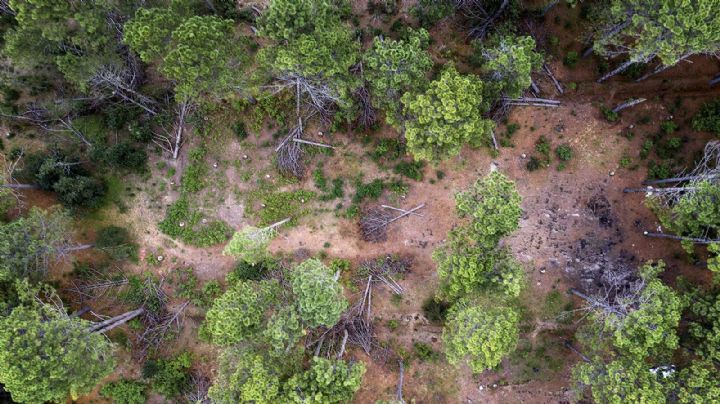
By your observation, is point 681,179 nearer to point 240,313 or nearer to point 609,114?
point 609,114

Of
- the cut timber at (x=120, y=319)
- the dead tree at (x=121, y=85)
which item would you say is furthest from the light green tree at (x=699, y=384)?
the dead tree at (x=121, y=85)

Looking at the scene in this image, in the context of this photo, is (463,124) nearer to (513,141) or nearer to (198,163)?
(513,141)

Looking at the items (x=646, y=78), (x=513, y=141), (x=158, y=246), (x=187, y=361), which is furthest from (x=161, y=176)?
(x=646, y=78)

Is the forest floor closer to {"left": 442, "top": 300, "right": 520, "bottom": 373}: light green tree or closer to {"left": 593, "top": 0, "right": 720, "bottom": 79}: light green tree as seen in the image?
{"left": 442, "top": 300, "right": 520, "bottom": 373}: light green tree

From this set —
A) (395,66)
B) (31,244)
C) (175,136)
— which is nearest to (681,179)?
(395,66)

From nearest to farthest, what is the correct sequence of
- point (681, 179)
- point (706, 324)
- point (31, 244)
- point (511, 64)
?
point (511, 64) < point (706, 324) < point (31, 244) < point (681, 179)

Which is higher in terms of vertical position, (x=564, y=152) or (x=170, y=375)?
(x=564, y=152)
